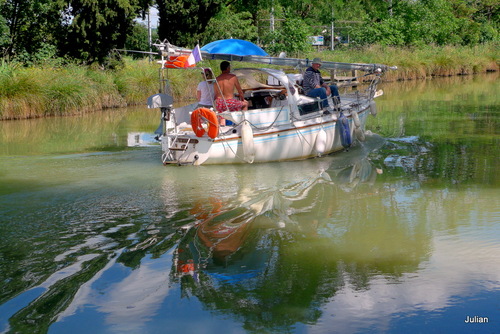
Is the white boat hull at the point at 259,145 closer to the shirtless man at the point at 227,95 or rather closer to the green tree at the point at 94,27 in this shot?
the shirtless man at the point at 227,95

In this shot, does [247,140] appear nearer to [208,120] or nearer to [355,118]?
[208,120]

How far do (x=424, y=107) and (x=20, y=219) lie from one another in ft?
57.8

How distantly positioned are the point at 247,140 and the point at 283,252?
194 inches

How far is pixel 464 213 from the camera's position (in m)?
8.75

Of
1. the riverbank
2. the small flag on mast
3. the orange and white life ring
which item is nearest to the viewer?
the small flag on mast

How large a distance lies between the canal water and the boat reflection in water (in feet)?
0.07

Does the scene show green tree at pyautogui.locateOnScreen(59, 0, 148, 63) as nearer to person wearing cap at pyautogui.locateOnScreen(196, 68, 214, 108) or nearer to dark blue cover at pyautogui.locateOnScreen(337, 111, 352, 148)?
person wearing cap at pyautogui.locateOnScreen(196, 68, 214, 108)

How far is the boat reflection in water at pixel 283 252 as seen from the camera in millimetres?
5887

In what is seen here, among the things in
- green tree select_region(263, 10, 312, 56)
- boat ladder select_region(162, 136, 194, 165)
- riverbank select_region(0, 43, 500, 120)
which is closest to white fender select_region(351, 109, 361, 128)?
boat ladder select_region(162, 136, 194, 165)

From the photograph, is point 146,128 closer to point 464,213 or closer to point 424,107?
point 424,107

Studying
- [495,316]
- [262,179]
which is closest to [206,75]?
[262,179]

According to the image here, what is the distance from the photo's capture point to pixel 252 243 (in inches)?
293

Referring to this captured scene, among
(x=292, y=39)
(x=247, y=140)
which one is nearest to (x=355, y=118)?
(x=247, y=140)

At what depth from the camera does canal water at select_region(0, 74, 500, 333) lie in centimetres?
562
